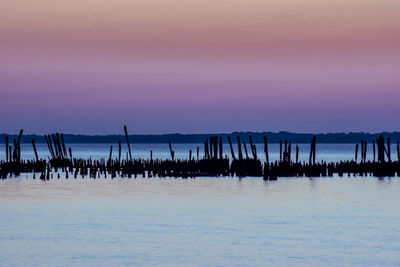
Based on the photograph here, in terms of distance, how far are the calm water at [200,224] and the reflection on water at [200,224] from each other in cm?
3

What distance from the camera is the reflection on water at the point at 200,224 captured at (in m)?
18.5

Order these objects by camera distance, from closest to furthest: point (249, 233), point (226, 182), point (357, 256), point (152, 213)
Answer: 1. point (357, 256)
2. point (249, 233)
3. point (152, 213)
4. point (226, 182)

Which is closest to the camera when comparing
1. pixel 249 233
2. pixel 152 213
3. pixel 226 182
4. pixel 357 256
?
pixel 357 256

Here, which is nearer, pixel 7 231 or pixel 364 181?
pixel 7 231

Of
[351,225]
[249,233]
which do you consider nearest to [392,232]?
[351,225]

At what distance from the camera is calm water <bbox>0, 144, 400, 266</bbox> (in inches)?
723

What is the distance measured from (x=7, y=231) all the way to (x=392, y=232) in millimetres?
10122

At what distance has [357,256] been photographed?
730 inches

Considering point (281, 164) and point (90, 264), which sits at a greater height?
point (281, 164)

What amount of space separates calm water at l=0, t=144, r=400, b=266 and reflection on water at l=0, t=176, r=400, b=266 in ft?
0.09

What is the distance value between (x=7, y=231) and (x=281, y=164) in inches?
938

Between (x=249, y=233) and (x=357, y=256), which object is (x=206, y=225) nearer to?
(x=249, y=233)

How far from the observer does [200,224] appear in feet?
79.8

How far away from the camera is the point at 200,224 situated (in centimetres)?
2431
